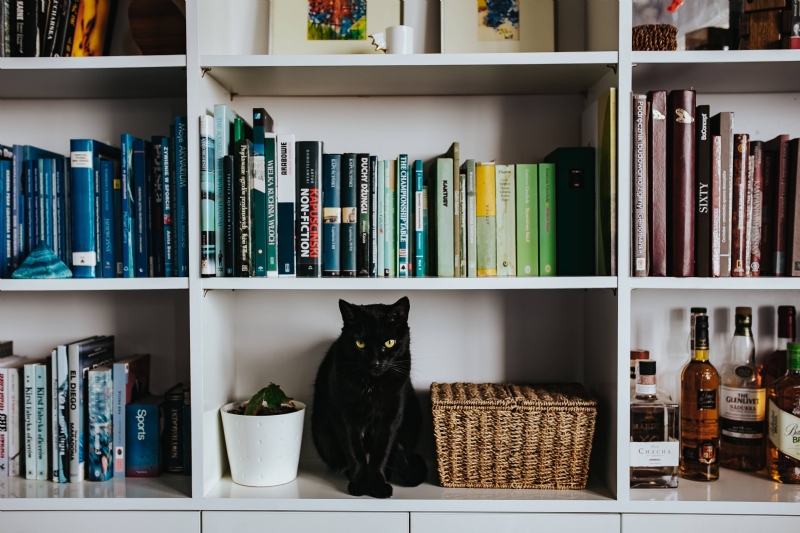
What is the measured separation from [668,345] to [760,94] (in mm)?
612

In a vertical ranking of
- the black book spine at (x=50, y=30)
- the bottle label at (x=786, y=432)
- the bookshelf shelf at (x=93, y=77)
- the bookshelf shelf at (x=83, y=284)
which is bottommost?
the bottle label at (x=786, y=432)

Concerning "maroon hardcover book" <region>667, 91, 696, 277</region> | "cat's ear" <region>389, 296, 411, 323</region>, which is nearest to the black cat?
"cat's ear" <region>389, 296, 411, 323</region>

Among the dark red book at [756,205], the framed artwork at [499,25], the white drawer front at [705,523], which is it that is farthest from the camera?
the framed artwork at [499,25]

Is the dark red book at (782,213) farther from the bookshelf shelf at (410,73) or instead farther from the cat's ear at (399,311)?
the cat's ear at (399,311)

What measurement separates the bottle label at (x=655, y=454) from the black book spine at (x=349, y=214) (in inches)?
25.4

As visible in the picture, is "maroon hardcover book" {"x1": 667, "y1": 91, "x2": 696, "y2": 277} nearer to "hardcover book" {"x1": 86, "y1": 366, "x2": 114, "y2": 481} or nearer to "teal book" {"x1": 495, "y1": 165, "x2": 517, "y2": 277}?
"teal book" {"x1": 495, "y1": 165, "x2": 517, "y2": 277}

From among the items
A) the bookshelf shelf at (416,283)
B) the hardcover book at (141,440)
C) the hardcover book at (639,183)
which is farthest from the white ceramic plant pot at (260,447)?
the hardcover book at (639,183)

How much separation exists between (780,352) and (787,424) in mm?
208

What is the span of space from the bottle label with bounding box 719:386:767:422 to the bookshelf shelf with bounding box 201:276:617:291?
42 centimetres

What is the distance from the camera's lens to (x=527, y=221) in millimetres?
1176

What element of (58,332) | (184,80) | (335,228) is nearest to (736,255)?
(335,228)

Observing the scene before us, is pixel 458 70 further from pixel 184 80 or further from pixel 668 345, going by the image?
pixel 668 345

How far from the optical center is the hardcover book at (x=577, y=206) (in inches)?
45.1

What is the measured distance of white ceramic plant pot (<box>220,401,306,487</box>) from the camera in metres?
1.14
